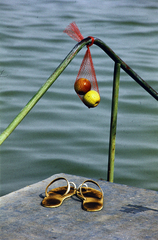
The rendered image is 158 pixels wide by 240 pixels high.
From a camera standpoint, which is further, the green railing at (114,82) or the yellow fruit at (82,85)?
the yellow fruit at (82,85)

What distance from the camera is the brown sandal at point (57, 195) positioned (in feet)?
6.02

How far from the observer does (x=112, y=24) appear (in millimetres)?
7844

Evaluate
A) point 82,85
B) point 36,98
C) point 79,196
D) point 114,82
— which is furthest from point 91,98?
point 79,196

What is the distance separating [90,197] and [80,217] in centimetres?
22

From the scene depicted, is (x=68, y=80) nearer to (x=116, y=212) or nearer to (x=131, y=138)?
(x=131, y=138)

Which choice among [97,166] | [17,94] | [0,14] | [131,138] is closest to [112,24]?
[0,14]

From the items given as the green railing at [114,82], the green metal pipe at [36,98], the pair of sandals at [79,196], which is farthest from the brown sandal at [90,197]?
the green metal pipe at [36,98]

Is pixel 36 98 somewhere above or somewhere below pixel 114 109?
above

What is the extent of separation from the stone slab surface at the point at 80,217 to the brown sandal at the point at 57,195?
0.07 feet

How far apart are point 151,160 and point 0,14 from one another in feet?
18.8

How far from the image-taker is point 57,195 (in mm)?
1921

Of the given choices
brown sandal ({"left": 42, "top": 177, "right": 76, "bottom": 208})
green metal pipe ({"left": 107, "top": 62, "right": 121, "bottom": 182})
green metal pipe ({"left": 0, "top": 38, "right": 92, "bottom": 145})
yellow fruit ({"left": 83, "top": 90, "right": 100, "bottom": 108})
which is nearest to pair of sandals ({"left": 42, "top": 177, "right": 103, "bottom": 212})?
brown sandal ({"left": 42, "top": 177, "right": 76, "bottom": 208})

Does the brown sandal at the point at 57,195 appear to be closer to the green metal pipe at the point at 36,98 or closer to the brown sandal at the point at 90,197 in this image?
the brown sandal at the point at 90,197

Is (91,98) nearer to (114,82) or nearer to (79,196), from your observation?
(114,82)
